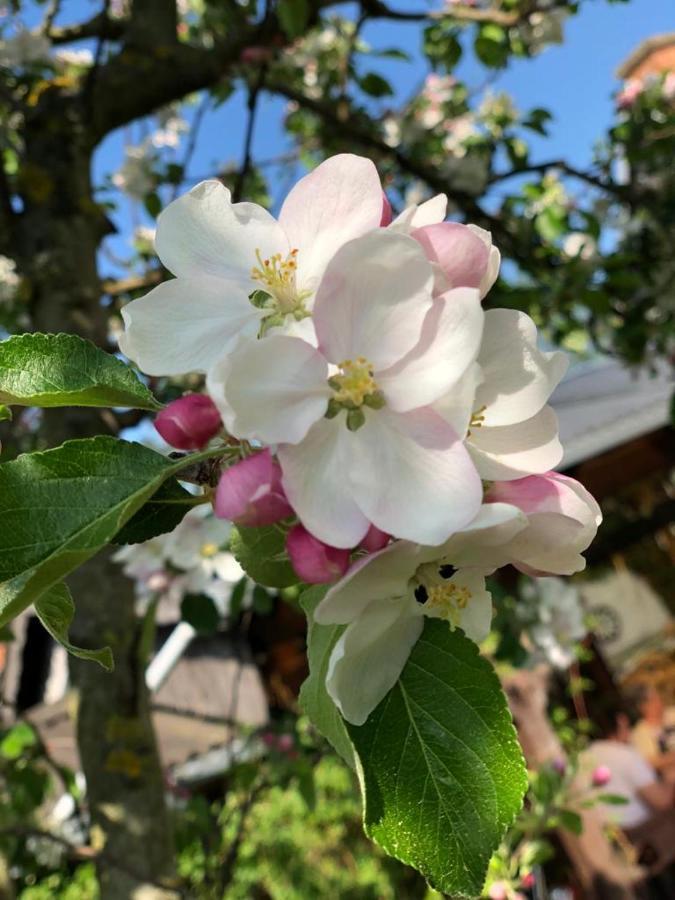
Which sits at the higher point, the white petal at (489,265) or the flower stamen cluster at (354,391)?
the white petal at (489,265)

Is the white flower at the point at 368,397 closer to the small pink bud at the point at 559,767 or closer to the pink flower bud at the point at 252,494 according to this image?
the pink flower bud at the point at 252,494

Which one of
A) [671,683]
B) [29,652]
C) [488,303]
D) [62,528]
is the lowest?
[671,683]

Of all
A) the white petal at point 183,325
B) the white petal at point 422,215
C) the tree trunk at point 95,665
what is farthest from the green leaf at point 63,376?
the tree trunk at point 95,665

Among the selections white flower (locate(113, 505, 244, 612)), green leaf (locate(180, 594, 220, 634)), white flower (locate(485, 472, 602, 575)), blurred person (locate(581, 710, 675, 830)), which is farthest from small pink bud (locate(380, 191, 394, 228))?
blurred person (locate(581, 710, 675, 830))

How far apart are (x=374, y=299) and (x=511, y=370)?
0.13 m

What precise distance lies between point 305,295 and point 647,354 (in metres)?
3.32

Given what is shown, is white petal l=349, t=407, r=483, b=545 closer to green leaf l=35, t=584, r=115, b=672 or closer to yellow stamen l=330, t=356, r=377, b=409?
yellow stamen l=330, t=356, r=377, b=409

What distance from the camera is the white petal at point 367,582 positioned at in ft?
1.49

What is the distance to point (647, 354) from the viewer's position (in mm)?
3508

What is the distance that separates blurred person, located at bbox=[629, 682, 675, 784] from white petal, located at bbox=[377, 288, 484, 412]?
426cm

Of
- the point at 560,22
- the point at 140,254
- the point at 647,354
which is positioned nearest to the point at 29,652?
the point at 140,254

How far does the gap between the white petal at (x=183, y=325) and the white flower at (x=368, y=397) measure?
7cm

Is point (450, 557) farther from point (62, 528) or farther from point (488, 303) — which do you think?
point (488, 303)

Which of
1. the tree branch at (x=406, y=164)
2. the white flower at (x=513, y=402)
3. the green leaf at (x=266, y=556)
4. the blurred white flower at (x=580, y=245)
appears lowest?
the blurred white flower at (x=580, y=245)
